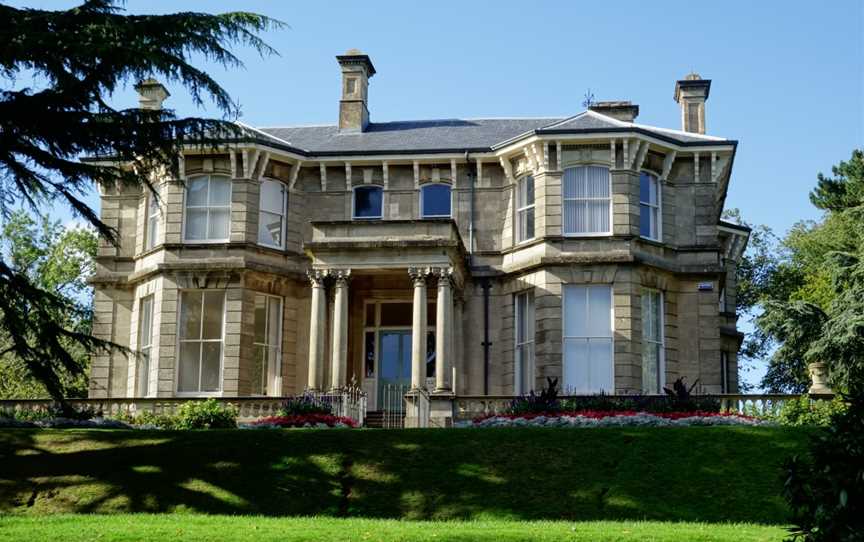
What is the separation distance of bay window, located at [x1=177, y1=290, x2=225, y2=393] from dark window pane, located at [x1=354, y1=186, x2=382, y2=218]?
473 cm

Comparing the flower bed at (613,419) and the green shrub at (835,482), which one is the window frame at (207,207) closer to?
the flower bed at (613,419)

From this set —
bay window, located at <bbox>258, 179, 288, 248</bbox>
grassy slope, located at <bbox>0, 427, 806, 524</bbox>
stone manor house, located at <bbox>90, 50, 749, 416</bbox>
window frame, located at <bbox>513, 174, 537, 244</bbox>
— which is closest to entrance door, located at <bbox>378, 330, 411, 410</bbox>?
stone manor house, located at <bbox>90, 50, 749, 416</bbox>

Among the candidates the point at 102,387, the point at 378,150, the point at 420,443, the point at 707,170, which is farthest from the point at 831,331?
the point at 102,387

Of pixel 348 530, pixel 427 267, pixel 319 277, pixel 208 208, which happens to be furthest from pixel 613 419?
pixel 208 208

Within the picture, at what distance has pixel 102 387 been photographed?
33844 millimetres

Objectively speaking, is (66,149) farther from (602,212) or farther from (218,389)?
(602,212)

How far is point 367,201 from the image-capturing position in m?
35.0

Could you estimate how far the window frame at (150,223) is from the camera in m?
34.3

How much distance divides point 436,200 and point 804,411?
12.8 metres

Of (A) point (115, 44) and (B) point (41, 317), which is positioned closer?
(A) point (115, 44)

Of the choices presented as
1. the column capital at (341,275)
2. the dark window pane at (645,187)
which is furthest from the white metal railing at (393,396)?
the dark window pane at (645,187)

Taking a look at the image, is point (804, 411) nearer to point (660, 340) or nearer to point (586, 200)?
point (660, 340)

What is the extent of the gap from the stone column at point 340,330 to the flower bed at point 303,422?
2.46m

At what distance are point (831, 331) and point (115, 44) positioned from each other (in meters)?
22.9
